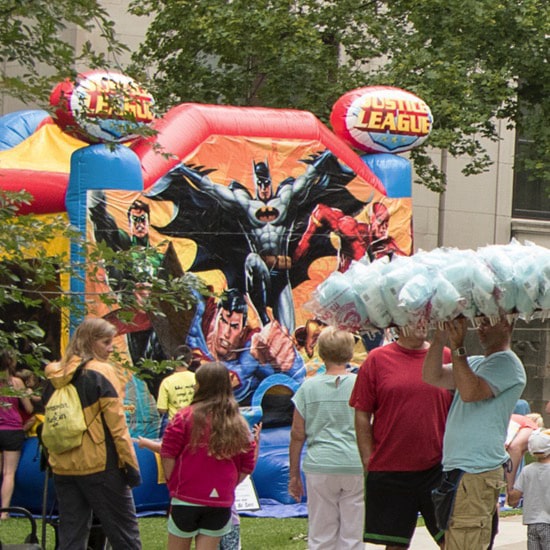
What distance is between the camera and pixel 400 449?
24.3 feet

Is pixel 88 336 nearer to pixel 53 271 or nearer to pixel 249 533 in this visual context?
pixel 53 271

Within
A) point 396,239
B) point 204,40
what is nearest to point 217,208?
point 396,239

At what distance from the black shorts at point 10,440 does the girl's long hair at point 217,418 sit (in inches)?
178

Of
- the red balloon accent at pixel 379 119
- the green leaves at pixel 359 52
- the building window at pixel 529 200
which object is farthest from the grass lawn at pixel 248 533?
the building window at pixel 529 200

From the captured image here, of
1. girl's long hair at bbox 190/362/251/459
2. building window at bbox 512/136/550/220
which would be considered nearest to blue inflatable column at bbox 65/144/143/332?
girl's long hair at bbox 190/362/251/459

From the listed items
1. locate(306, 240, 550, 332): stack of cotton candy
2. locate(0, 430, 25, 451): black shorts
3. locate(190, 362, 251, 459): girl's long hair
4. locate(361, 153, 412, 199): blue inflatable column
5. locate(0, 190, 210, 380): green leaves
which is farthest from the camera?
locate(361, 153, 412, 199): blue inflatable column

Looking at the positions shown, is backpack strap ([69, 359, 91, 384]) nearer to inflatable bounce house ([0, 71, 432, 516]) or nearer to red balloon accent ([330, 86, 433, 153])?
inflatable bounce house ([0, 71, 432, 516])

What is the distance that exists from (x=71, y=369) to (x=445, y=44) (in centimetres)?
1266

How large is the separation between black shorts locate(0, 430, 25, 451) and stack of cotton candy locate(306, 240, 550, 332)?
5.70 metres

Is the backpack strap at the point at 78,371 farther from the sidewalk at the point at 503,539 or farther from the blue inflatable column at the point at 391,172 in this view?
the blue inflatable column at the point at 391,172

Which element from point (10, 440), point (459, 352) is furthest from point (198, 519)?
point (10, 440)

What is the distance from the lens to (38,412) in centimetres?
1184

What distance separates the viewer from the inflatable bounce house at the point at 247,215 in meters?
11.6

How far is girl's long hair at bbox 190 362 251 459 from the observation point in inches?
287
